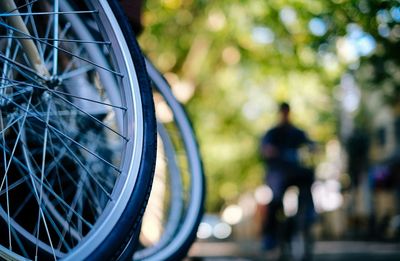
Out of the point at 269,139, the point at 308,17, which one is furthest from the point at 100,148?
the point at 308,17

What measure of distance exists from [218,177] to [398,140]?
9.23 meters

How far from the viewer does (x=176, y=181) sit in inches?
152

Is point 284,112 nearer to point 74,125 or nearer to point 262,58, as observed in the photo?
point 74,125

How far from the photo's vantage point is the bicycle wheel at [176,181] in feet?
10.6

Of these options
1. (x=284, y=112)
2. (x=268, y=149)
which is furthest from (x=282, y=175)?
(x=284, y=112)

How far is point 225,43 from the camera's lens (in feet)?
42.0

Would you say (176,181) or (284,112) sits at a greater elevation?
(284,112)

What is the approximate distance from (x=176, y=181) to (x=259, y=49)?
30.4ft

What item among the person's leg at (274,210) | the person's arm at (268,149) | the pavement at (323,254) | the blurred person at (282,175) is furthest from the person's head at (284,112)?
the pavement at (323,254)

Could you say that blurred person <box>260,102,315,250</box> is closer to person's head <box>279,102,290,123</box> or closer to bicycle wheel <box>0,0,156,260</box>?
person's head <box>279,102,290,123</box>

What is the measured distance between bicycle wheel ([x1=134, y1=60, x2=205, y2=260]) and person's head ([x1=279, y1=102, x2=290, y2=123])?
2720 mm

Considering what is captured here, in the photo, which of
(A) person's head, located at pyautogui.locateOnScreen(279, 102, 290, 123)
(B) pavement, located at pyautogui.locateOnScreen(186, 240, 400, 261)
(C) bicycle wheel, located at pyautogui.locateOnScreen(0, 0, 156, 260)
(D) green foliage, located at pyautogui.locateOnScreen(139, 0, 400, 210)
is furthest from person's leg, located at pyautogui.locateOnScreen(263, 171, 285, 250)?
(C) bicycle wheel, located at pyautogui.locateOnScreen(0, 0, 156, 260)

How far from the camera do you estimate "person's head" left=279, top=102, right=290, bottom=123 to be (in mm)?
→ 6789

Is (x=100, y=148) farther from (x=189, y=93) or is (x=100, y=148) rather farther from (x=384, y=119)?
(x=384, y=119)
